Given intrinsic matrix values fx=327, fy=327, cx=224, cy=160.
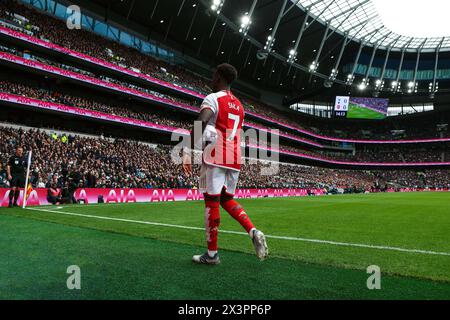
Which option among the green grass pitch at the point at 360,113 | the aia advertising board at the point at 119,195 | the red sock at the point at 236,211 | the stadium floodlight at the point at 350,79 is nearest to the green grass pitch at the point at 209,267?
the red sock at the point at 236,211

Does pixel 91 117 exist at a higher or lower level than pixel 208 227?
higher

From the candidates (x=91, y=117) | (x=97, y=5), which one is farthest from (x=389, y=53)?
(x=91, y=117)

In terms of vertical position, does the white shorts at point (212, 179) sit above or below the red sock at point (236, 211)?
above

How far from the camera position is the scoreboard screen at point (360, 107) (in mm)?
65875

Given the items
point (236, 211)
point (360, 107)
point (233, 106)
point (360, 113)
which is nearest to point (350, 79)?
point (360, 107)

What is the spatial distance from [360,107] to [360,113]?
1.26m

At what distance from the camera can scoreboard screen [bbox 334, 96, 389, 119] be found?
65875mm

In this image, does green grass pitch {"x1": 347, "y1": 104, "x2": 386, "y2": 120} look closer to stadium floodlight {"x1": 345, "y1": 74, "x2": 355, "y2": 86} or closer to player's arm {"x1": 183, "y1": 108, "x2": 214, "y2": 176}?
stadium floodlight {"x1": 345, "y1": 74, "x2": 355, "y2": 86}

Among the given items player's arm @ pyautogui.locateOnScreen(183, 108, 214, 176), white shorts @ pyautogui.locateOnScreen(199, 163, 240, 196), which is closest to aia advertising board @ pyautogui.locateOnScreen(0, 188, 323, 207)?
player's arm @ pyautogui.locateOnScreen(183, 108, 214, 176)

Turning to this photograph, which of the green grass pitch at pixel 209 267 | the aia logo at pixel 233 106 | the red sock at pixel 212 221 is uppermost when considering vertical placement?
the aia logo at pixel 233 106

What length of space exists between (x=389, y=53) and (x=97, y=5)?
55.1m

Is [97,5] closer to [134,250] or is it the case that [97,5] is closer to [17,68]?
[17,68]

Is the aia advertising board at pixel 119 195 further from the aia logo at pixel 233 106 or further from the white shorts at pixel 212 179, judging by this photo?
the aia logo at pixel 233 106
